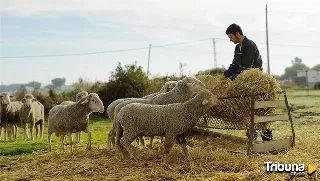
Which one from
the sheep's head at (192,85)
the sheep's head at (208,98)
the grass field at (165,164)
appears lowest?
the grass field at (165,164)

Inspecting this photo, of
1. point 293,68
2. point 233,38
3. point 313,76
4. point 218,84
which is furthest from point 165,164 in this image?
point 293,68

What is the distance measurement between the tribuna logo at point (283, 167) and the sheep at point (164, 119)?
1.79m

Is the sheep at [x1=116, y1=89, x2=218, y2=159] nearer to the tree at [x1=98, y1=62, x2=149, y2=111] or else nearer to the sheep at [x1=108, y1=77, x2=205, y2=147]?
the sheep at [x1=108, y1=77, x2=205, y2=147]

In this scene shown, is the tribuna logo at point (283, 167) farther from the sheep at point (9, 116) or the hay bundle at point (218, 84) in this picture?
the sheep at point (9, 116)

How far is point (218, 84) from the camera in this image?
33.3ft

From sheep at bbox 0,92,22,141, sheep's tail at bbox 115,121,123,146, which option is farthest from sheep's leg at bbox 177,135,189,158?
sheep at bbox 0,92,22,141

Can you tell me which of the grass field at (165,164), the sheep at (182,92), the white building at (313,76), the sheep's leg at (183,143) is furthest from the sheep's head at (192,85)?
the white building at (313,76)

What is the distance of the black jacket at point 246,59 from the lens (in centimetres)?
1033

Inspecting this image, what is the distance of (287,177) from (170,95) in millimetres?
3853

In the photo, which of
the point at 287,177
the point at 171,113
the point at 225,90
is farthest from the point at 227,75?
the point at 287,177

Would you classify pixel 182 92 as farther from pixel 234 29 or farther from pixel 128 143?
pixel 234 29

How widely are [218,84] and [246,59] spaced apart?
0.92 meters

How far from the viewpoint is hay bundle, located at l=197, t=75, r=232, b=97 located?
988cm

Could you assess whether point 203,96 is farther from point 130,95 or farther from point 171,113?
point 130,95
